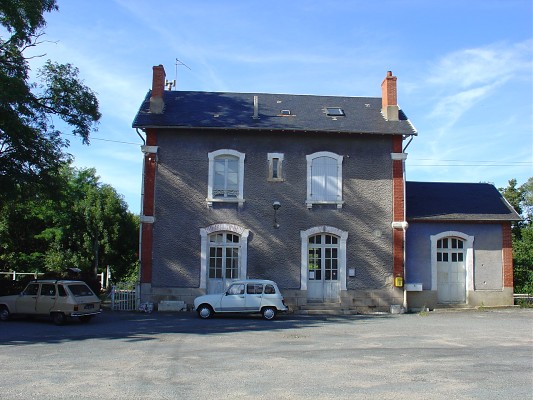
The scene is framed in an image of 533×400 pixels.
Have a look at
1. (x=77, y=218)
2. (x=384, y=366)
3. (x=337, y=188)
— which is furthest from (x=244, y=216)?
(x=77, y=218)

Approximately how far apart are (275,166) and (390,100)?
222 inches

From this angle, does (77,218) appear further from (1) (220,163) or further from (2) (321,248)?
(2) (321,248)

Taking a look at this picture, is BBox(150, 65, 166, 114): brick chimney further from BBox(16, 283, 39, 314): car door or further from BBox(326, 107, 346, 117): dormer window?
BBox(16, 283, 39, 314): car door

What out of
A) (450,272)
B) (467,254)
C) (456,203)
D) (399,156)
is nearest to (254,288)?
(399,156)

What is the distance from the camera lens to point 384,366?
9500 millimetres

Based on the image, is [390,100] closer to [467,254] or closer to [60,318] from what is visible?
[467,254]

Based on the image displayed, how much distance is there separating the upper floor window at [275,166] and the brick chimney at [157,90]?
4.83 metres

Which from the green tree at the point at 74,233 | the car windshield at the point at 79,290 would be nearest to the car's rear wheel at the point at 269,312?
the car windshield at the point at 79,290

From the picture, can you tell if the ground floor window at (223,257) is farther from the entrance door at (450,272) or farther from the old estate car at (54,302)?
the entrance door at (450,272)

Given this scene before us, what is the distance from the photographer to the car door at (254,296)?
1698cm

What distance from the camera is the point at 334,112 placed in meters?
21.7

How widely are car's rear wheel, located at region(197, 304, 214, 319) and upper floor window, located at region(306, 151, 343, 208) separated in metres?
5.87

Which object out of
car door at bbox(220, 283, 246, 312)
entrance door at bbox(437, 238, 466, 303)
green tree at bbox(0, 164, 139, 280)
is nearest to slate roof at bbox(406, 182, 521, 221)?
entrance door at bbox(437, 238, 466, 303)

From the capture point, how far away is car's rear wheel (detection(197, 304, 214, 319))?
56.0 ft
